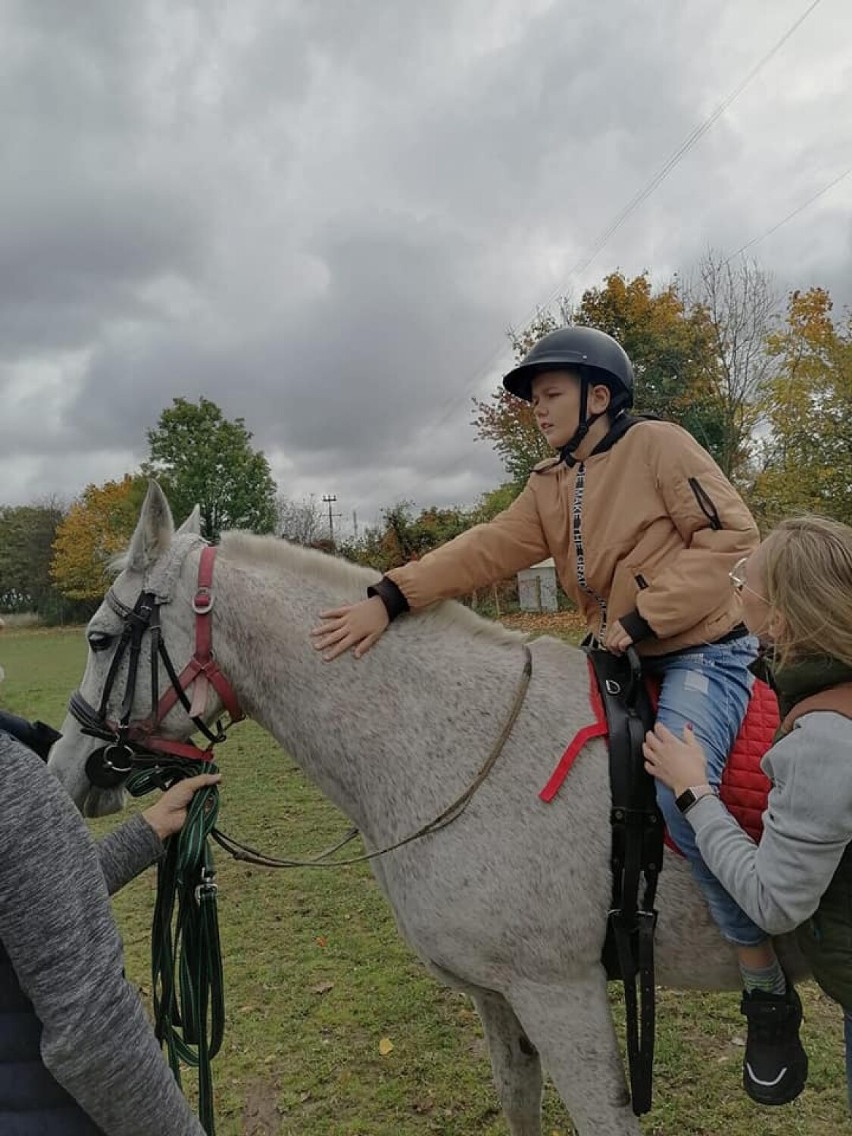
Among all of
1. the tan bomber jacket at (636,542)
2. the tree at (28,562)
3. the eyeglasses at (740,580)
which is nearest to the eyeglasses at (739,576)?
the eyeglasses at (740,580)

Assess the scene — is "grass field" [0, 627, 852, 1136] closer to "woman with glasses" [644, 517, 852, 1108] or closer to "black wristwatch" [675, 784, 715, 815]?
"woman with glasses" [644, 517, 852, 1108]

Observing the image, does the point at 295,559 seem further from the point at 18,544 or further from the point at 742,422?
the point at 18,544

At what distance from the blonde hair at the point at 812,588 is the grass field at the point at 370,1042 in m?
2.82

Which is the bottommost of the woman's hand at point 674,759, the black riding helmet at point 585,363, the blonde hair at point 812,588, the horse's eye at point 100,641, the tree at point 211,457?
the woman's hand at point 674,759

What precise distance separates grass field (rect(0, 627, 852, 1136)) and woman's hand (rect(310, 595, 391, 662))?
2621mm

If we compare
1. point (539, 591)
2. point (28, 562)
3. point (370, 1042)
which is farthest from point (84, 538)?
point (370, 1042)

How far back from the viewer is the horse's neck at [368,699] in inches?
93.4

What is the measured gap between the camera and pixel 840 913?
1.82 metres

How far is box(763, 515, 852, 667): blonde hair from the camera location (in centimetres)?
179

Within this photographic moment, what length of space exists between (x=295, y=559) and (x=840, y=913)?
A: 2055 millimetres

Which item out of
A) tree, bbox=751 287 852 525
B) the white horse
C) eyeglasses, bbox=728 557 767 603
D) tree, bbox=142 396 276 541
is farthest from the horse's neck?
tree, bbox=142 396 276 541

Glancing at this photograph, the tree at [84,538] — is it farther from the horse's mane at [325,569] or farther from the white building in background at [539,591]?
the horse's mane at [325,569]

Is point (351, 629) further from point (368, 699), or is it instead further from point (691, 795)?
point (691, 795)

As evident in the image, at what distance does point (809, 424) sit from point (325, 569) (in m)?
20.6
